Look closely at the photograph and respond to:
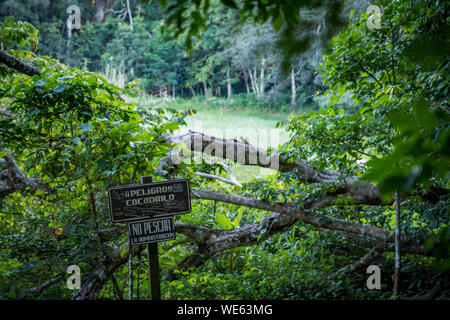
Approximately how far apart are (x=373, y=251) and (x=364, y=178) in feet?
13.4

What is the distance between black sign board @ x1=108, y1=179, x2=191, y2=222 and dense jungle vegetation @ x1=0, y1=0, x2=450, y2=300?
23cm

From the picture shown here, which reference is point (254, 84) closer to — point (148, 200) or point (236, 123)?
point (236, 123)

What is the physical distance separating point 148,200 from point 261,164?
108 inches

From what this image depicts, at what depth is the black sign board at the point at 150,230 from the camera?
2.84m

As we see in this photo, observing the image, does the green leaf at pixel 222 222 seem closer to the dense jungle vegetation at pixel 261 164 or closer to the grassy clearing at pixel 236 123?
the dense jungle vegetation at pixel 261 164

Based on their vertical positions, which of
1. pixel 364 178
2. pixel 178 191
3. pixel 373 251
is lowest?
pixel 373 251

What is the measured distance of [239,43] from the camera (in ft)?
55.2

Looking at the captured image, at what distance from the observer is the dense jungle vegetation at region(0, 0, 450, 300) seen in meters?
1.92

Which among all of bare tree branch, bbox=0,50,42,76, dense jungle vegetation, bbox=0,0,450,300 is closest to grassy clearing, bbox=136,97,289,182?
dense jungle vegetation, bbox=0,0,450,300

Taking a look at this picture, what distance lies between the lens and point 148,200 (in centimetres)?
287

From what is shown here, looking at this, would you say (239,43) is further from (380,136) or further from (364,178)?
(364,178)

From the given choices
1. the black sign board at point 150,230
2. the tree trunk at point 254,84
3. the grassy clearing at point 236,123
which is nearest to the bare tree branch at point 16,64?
the black sign board at point 150,230

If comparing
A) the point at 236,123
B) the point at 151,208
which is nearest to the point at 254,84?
the point at 236,123
